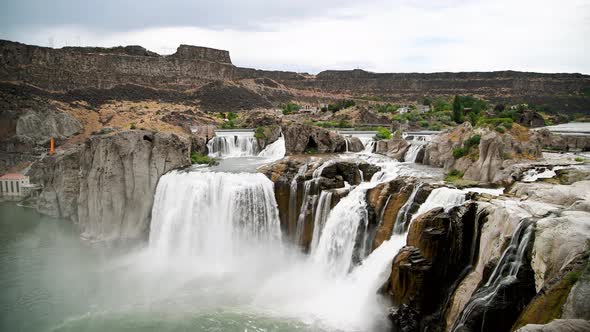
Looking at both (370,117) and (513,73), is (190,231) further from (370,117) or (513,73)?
(513,73)

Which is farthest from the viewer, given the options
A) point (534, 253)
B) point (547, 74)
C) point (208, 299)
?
point (547, 74)

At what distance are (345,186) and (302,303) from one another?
5.86 metres

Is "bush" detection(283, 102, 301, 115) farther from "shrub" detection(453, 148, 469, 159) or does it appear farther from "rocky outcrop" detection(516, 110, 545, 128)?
"shrub" detection(453, 148, 469, 159)

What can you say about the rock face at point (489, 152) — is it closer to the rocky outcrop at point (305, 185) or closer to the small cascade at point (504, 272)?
the rocky outcrop at point (305, 185)

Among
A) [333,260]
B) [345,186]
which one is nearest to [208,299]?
[333,260]

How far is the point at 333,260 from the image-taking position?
55.2ft

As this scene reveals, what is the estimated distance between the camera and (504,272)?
9.68 m

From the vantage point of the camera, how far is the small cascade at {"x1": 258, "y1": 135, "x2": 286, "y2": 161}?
100ft

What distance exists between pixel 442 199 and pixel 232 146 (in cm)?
2128

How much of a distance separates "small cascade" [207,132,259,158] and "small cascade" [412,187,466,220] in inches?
755

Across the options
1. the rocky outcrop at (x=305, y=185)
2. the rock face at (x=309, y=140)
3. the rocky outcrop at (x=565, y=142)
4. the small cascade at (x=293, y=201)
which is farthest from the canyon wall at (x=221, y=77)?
the small cascade at (x=293, y=201)

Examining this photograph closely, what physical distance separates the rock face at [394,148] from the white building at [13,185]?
25259mm

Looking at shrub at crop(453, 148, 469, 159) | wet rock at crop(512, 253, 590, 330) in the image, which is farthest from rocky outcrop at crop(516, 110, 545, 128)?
wet rock at crop(512, 253, 590, 330)

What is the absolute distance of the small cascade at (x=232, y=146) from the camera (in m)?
32.1
